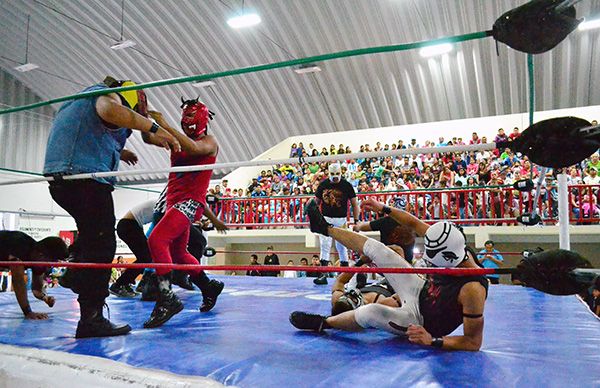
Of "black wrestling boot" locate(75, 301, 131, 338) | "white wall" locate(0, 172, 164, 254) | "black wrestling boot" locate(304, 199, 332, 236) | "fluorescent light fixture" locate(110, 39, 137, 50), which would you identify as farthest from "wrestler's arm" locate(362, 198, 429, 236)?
"white wall" locate(0, 172, 164, 254)

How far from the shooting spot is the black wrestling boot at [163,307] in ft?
7.55

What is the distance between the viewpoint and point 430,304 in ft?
6.77

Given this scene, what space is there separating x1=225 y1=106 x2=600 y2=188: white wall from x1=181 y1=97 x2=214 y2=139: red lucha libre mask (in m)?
9.56

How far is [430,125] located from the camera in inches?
472

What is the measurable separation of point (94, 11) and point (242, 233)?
22.6ft

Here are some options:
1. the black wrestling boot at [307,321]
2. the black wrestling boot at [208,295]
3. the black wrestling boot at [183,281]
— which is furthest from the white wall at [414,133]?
the black wrestling boot at [307,321]

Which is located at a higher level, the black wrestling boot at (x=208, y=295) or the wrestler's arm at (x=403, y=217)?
the wrestler's arm at (x=403, y=217)

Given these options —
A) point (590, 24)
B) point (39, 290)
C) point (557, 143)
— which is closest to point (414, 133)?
point (590, 24)

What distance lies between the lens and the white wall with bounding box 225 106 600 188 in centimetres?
1099

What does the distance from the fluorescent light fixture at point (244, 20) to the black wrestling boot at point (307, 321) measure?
9.77 meters

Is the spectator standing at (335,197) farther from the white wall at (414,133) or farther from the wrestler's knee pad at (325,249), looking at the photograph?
the white wall at (414,133)

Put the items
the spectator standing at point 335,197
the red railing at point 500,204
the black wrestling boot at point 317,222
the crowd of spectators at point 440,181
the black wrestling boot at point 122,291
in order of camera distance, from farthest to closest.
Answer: the crowd of spectators at point 440,181, the red railing at point 500,204, the spectator standing at point 335,197, the black wrestling boot at point 122,291, the black wrestling boot at point 317,222

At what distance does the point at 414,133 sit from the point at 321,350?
35.7ft

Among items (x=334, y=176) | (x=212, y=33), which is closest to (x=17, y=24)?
(x=212, y=33)
